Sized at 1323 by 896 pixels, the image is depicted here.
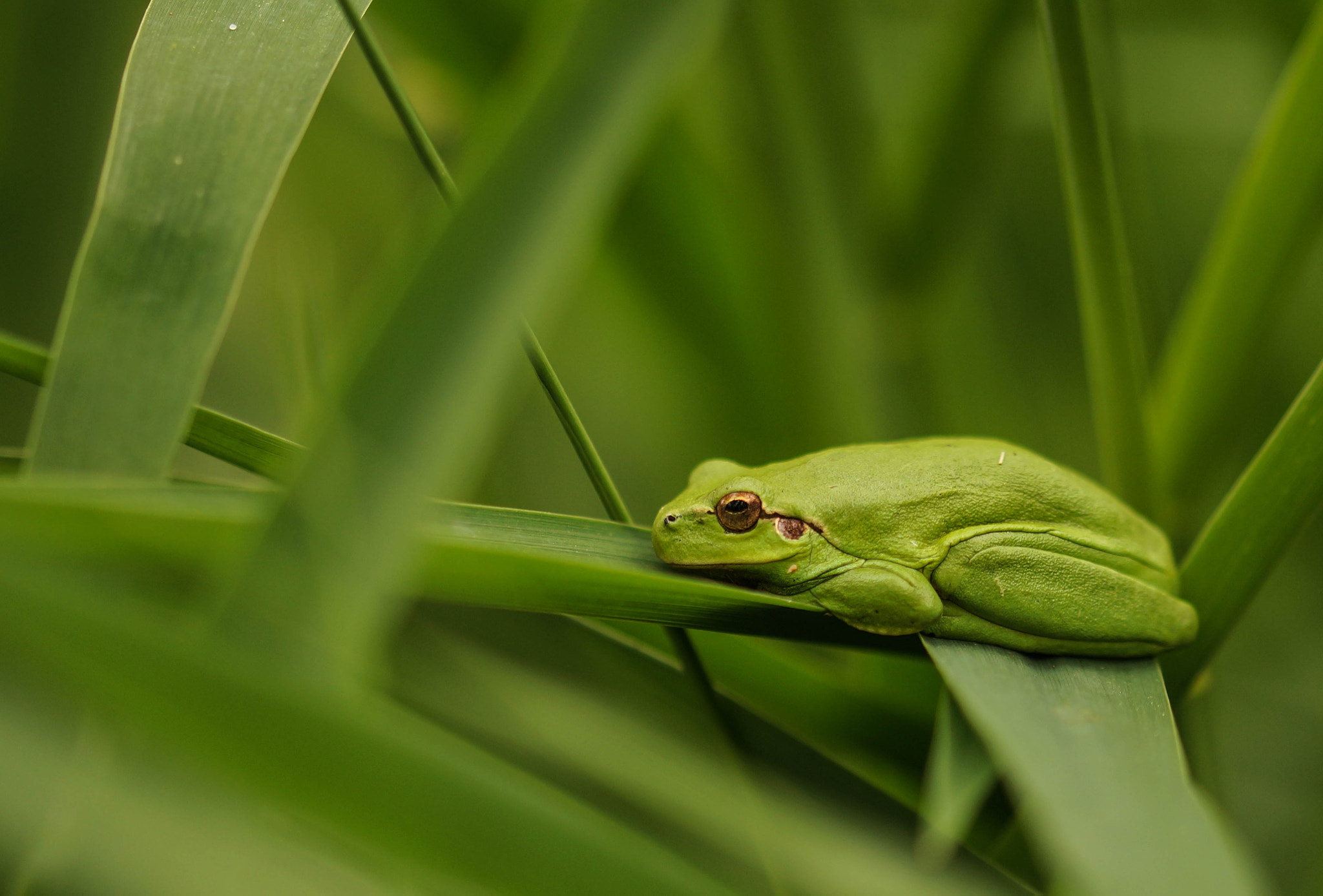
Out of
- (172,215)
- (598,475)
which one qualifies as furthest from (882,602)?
(172,215)

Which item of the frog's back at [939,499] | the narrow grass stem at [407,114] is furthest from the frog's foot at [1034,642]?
the narrow grass stem at [407,114]

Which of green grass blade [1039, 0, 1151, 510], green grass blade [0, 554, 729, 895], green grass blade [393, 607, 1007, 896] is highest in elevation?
green grass blade [1039, 0, 1151, 510]

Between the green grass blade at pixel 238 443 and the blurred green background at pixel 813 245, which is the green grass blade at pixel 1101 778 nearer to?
the blurred green background at pixel 813 245

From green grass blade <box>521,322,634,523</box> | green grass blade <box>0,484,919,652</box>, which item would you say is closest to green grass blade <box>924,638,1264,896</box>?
green grass blade <box>0,484,919,652</box>

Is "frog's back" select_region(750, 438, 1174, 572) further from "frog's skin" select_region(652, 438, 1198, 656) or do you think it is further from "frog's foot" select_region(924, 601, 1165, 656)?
"frog's foot" select_region(924, 601, 1165, 656)

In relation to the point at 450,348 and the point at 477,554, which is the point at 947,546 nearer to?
the point at 477,554

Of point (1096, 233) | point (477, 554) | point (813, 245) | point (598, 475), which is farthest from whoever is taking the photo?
point (813, 245)
